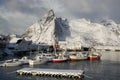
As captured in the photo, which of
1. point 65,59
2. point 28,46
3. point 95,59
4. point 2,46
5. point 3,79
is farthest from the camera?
point 28,46

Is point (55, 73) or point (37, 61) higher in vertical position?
point (37, 61)

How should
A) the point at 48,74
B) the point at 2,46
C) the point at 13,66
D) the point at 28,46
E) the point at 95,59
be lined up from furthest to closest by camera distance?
1. the point at 28,46
2. the point at 2,46
3. the point at 95,59
4. the point at 13,66
5. the point at 48,74

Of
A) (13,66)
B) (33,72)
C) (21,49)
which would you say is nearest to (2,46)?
(21,49)

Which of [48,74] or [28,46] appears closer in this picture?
[48,74]

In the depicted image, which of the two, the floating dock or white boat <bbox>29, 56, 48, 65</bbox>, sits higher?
white boat <bbox>29, 56, 48, 65</bbox>

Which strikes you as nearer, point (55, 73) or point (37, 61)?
point (55, 73)

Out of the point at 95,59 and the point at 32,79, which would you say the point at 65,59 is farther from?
the point at 32,79

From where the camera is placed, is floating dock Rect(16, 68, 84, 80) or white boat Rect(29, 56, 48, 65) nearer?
floating dock Rect(16, 68, 84, 80)

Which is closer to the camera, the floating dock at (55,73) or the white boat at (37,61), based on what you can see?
the floating dock at (55,73)

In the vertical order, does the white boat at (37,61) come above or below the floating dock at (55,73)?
above

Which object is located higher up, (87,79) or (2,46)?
(2,46)

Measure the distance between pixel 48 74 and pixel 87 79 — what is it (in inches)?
443

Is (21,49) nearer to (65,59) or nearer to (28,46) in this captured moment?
(28,46)

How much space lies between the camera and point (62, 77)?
236 feet
